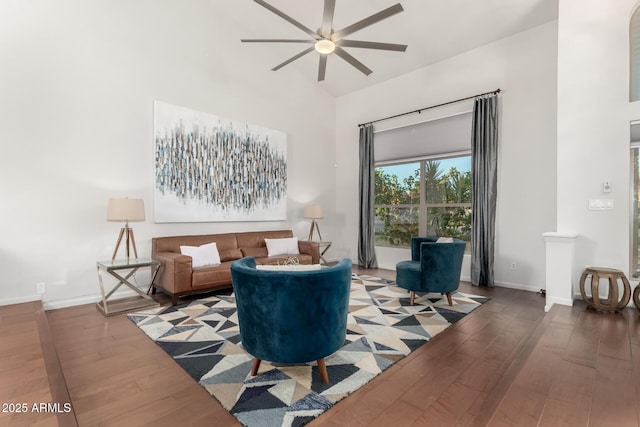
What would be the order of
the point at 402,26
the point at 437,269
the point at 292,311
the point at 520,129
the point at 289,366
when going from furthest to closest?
1. the point at 402,26
2. the point at 520,129
3. the point at 437,269
4. the point at 289,366
5. the point at 292,311

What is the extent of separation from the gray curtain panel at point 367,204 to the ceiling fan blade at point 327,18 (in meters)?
3.32

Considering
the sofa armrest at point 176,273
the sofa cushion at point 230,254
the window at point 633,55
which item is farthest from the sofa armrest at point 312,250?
the window at point 633,55

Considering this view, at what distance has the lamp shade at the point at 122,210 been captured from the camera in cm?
354

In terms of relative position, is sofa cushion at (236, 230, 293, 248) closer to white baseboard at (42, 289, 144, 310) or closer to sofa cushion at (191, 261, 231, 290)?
sofa cushion at (191, 261, 231, 290)

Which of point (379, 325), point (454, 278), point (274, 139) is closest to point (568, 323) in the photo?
point (454, 278)

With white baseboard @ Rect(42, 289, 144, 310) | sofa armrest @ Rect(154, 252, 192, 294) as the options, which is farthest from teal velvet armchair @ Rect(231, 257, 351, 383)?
white baseboard @ Rect(42, 289, 144, 310)

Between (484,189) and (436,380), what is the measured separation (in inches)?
143

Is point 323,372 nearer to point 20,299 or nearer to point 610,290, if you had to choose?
point 610,290

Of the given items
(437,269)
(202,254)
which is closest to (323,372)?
(437,269)

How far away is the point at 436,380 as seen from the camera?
209 centimetres

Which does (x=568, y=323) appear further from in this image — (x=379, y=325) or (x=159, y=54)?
(x=159, y=54)

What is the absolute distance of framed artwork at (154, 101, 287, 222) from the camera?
177 inches

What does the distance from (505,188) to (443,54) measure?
8.27ft

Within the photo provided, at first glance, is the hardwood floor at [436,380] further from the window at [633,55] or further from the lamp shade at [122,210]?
the window at [633,55]
